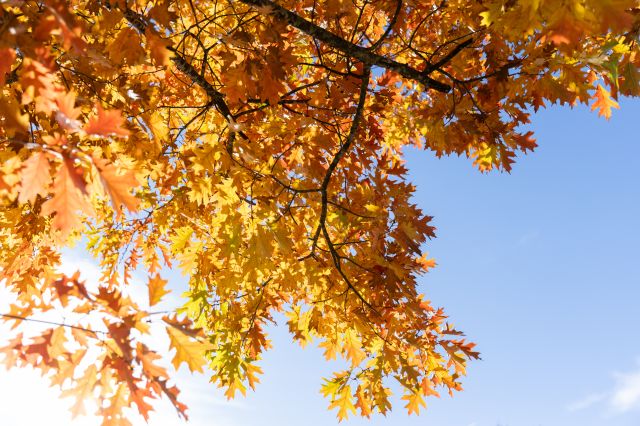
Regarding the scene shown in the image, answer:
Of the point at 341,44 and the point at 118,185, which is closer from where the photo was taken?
the point at 118,185

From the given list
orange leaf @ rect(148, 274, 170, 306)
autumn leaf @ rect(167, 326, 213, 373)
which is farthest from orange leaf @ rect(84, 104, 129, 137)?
autumn leaf @ rect(167, 326, 213, 373)

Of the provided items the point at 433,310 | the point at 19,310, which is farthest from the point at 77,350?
the point at 433,310

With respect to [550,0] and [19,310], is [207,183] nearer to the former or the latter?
[19,310]

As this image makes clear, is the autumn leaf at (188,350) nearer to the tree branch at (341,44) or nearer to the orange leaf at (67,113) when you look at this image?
the orange leaf at (67,113)

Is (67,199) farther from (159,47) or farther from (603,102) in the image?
(603,102)

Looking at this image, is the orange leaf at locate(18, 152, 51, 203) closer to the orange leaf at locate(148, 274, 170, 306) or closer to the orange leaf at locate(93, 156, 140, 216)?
the orange leaf at locate(93, 156, 140, 216)

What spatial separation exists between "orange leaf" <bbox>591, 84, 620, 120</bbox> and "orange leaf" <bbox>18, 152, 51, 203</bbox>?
4572 millimetres

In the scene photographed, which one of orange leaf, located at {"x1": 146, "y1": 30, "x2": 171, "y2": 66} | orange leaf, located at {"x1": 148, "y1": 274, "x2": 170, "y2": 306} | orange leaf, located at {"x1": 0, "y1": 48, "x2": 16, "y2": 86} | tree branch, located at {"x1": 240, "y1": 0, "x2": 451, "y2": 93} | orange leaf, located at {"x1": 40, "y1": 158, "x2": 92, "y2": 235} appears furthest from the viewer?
tree branch, located at {"x1": 240, "y1": 0, "x2": 451, "y2": 93}

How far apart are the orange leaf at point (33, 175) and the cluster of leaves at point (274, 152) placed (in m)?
0.29

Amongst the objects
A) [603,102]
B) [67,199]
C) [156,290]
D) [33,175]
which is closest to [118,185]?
[67,199]

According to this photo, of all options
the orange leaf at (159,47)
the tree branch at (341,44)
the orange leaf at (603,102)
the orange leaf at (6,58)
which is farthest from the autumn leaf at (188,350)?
the orange leaf at (603,102)

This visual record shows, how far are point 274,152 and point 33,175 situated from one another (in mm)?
2969

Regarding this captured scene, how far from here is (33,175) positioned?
1.49 metres

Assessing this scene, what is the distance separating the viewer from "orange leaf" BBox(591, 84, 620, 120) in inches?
163
